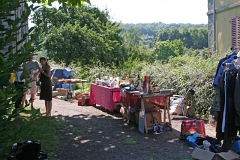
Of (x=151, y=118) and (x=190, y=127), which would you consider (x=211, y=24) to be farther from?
(x=190, y=127)

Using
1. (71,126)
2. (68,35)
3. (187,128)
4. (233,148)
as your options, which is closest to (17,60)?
(233,148)

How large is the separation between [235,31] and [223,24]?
→ 1.05m

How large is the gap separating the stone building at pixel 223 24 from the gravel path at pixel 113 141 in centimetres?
566

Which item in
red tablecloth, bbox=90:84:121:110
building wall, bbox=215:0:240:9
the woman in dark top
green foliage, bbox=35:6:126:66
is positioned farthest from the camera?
green foliage, bbox=35:6:126:66

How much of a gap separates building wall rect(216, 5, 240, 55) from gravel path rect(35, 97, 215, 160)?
Answer: 19.1ft

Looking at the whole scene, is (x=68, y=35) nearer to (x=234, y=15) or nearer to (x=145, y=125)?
(x=234, y=15)

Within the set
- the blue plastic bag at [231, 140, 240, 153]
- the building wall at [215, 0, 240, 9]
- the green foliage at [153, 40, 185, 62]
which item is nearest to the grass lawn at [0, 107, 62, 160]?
the blue plastic bag at [231, 140, 240, 153]

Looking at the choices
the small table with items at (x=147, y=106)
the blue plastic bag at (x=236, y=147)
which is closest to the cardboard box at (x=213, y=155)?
the blue plastic bag at (x=236, y=147)

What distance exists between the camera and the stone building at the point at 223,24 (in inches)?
484

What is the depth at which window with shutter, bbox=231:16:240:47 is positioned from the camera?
39.7ft

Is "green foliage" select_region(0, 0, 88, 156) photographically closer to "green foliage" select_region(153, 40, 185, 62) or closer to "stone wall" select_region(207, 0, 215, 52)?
"stone wall" select_region(207, 0, 215, 52)

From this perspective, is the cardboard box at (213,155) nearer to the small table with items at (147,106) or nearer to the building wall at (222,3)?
the small table with items at (147,106)

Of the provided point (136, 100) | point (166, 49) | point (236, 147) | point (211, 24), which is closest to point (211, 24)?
point (211, 24)

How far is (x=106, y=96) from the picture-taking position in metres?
8.98
